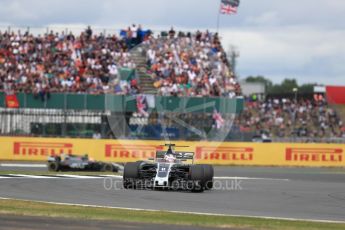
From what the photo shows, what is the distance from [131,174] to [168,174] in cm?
96

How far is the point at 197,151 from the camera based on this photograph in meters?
33.8

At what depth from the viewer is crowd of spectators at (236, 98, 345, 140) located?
40.5 meters

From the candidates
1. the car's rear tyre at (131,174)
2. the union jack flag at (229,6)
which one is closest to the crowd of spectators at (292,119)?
the union jack flag at (229,6)

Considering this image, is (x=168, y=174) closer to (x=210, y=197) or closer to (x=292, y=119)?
(x=210, y=197)

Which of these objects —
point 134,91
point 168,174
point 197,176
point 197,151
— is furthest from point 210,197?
point 134,91

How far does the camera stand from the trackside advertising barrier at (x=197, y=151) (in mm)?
33750

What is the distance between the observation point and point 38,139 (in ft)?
110

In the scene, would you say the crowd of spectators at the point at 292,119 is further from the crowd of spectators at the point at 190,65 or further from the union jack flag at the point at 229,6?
the union jack flag at the point at 229,6

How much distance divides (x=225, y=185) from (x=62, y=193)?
6249 millimetres

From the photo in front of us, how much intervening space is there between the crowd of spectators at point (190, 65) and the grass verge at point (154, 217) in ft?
75.5

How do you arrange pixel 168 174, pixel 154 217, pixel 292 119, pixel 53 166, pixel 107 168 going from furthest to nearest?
1. pixel 292 119
2. pixel 107 168
3. pixel 53 166
4. pixel 168 174
5. pixel 154 217

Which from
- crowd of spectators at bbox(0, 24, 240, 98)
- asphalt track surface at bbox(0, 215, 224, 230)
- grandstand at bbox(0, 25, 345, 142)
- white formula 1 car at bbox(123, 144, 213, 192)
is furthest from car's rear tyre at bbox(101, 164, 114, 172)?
asphalt track surface at bbox(0, 215, 224, 230)

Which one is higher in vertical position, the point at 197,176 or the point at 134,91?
the point at 134,91

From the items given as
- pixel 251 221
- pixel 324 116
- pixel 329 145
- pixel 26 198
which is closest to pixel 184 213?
pixel 251 221
